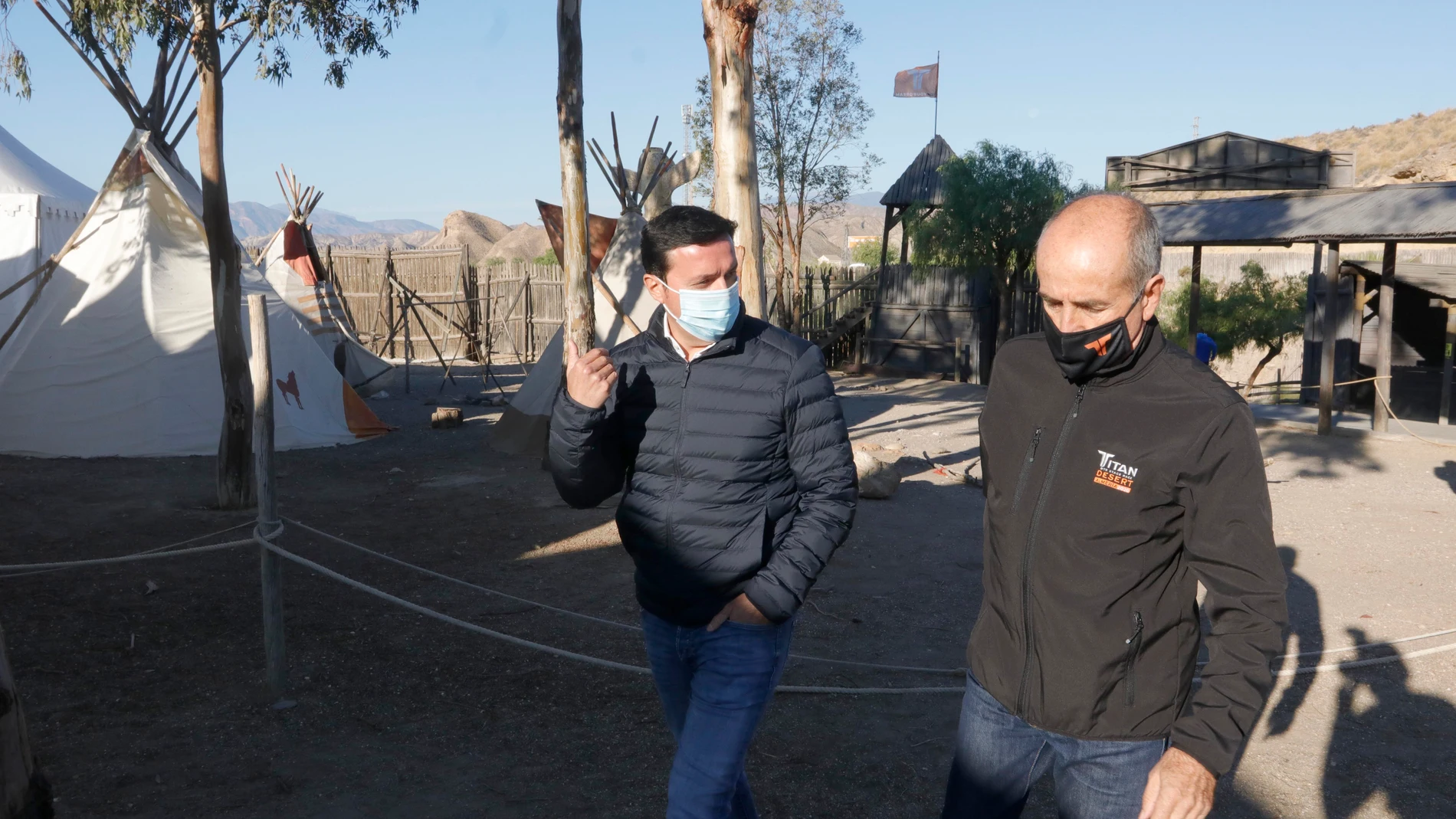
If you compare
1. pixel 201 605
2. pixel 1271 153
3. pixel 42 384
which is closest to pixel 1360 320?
pixel 1271 153

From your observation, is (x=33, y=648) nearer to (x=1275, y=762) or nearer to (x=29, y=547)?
(x=29, y=547)


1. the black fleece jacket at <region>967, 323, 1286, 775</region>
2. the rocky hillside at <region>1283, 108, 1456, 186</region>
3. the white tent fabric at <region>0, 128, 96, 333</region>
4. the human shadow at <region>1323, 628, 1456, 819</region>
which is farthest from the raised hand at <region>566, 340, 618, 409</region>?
the rocky hillside at <region>1283, 108, 1456, 186</region>

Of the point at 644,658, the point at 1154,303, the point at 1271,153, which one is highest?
the point at 1271,153

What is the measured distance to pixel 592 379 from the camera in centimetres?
239

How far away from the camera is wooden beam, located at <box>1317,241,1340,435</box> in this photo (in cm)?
1238

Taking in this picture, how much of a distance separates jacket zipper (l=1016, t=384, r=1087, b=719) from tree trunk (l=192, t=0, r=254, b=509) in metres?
7.74

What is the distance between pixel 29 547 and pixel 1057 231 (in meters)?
7.72

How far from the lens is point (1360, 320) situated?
587 inches

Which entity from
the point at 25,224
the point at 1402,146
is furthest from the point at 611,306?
the point at 1402,146

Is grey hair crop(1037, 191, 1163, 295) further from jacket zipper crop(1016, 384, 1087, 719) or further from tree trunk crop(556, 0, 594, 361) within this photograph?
tree trunk crop(556, 0, 594, 361)

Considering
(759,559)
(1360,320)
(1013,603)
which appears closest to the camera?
(1013,603)

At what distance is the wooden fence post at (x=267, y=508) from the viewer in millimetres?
4703

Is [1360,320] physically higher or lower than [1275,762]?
higher

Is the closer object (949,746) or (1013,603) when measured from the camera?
(1013,603)
